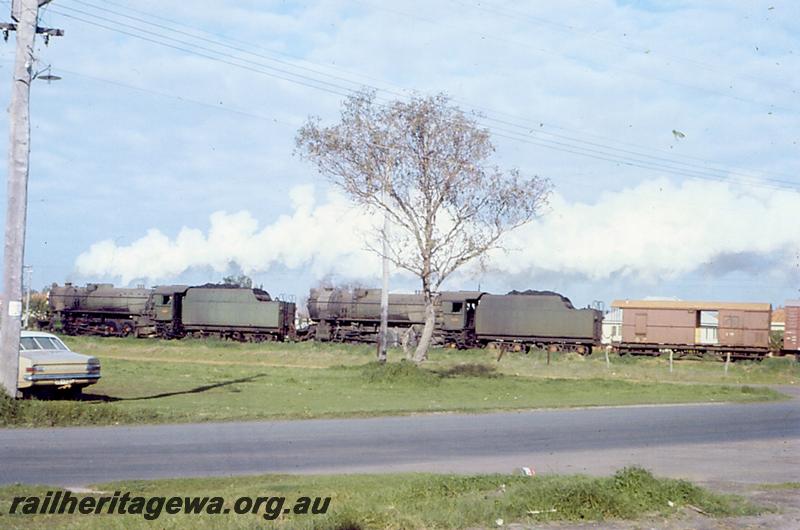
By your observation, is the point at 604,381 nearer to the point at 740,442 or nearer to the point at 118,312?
the point at 740,442

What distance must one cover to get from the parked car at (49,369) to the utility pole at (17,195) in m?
1.10

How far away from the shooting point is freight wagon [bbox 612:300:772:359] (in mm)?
54375

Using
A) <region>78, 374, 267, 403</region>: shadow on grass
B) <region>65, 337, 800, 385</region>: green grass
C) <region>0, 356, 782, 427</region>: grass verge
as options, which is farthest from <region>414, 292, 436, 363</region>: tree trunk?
<region>78, 374, 267, 403</region>: shadow on grass

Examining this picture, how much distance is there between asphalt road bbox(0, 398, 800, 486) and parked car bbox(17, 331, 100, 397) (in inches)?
149

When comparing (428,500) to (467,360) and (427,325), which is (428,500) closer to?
(427,325)

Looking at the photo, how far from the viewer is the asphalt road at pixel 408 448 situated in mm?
12484

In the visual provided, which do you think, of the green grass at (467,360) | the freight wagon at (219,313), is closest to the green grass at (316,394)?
the green grass at (467,360)

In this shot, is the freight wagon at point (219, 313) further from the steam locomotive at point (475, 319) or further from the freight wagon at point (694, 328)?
the freight wagon at point (694, 328)

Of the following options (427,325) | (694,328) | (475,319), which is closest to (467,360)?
(475,319)

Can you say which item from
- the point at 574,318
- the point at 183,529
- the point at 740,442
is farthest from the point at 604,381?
the point at 183,529

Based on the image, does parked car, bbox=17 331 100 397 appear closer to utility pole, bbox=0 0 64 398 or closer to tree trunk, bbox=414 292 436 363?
utility pole, bbox=0 0 64 398

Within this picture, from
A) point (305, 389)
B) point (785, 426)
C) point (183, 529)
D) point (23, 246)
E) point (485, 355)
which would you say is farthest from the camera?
point (485, 355)

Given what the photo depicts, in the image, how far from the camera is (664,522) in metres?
9.07

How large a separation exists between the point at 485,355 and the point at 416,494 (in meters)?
39.7
